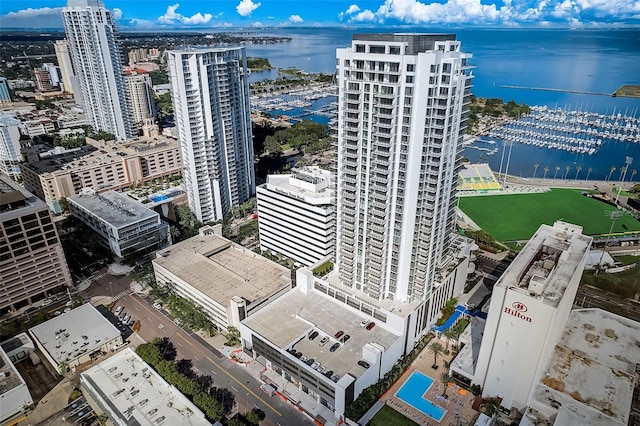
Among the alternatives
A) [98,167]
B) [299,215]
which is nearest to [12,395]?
[299,215]

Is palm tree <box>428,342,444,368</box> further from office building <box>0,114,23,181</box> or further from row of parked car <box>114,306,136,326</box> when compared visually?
office building <box>0,114,23,181</box>

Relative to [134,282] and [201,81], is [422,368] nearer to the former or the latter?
[134,282]

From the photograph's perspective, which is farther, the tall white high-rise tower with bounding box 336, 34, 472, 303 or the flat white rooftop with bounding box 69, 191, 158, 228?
the flat white rooftop with bounding box 69, 191, 158, 228

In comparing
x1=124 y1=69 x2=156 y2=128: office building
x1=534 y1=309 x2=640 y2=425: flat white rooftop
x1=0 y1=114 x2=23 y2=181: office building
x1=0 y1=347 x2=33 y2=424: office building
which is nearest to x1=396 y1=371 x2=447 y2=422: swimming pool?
x1=534 y1=309 x2=640 y2=425: flat white rooftop

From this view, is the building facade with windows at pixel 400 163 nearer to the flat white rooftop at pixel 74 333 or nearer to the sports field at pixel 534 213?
the flat white rooftop at pixel 74 333

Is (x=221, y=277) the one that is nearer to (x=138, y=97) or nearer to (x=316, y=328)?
(x=316, y=328)

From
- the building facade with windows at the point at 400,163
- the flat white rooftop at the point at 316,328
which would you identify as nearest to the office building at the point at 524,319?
the building facade with windows at the point at 400,163

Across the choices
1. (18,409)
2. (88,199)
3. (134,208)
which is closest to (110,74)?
(88,199)
